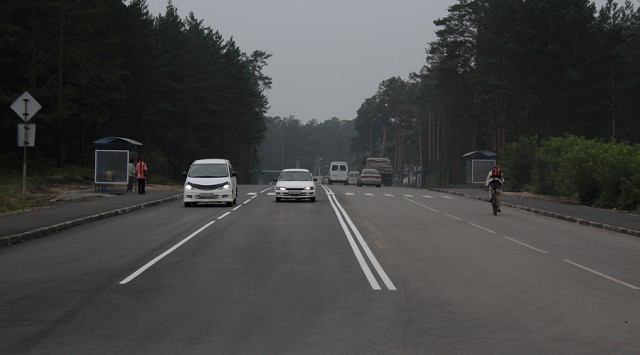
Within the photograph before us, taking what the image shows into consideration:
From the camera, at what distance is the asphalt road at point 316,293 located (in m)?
7.00

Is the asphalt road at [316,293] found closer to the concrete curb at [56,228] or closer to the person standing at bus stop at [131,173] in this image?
the concrete curb at [56,228]

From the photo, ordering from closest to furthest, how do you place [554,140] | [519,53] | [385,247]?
1. [385,247]
2. [554,140]
3. [519,53]

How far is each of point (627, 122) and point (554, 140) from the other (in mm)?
33492

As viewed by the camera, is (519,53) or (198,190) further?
(519,53)

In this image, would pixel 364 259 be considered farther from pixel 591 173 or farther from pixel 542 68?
pixel 542 68

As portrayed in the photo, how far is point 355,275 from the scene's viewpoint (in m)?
11.3

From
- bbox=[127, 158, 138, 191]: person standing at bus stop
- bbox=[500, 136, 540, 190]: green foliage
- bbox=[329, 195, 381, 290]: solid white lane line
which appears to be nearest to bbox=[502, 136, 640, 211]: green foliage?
bbox=[500, 136, 540, 190]: green foliage

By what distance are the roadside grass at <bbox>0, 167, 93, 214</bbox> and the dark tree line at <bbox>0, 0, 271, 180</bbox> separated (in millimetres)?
2153

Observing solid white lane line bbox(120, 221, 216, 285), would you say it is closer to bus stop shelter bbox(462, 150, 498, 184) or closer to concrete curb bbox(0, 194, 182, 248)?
concrete curb bbox(0, 194, 182, 248)

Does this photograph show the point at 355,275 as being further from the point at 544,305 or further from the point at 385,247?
the point at 385,247

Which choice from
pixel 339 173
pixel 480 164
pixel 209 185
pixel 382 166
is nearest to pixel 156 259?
pixel 209 185

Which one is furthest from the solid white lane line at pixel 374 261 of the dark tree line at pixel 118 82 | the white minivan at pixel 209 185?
the dark tree line at pixel 118 82

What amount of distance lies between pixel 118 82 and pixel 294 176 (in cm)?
2032

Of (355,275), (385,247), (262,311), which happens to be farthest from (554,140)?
(262,311)
